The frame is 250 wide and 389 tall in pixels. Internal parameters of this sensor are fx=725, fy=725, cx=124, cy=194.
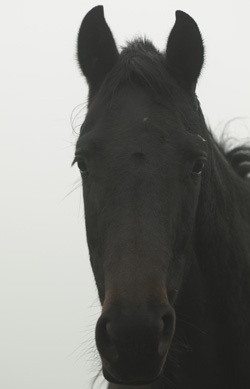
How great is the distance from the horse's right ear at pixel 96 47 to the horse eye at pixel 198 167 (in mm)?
1165

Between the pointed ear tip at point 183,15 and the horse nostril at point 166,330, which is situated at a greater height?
the pointed ear tip at point 183,15

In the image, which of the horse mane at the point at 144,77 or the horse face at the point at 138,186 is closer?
the horse face at the point at 138,186

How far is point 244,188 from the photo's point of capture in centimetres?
633

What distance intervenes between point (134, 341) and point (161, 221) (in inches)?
36.0

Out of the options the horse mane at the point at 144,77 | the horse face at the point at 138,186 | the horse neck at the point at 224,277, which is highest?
the horse mane at the point at 144,77

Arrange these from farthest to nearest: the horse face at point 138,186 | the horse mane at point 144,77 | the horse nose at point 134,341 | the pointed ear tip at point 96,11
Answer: the pointed ear tip at point 96,11, the horse mane at point 144,77, the horse face at point 138,186, the horse nose at point 134,341

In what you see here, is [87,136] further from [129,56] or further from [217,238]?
[217,238]

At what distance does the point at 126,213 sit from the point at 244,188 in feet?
6.99

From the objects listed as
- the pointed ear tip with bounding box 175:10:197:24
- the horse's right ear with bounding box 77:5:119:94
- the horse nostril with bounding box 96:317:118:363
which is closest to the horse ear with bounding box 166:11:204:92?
the pointed ear tip with bounding box 175:10:197:24

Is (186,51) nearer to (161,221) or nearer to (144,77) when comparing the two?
(144,77)

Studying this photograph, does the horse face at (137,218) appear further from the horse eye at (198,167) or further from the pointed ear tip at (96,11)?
the pointed ear tip at (96,11)

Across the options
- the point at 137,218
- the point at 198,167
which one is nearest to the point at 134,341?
the point at 137,218

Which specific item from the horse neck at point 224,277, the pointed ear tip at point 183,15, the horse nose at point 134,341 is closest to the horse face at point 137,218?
the horse nose at point 134,341

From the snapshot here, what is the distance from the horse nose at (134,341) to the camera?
3.93 metres
